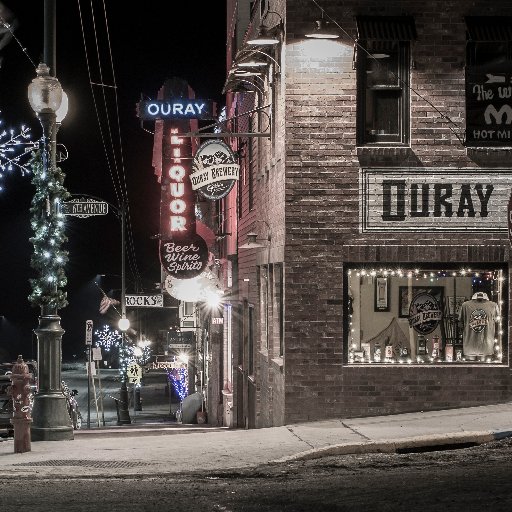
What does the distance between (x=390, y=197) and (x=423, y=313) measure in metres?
1.80

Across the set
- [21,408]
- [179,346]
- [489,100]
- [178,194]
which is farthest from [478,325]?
[179,346]

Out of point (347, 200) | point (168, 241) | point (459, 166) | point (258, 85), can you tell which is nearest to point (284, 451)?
point (347, 200)

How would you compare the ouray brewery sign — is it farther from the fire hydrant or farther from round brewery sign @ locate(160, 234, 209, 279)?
round brewery sign @ locate(160, 234, 209, 279)

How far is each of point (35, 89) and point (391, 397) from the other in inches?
270

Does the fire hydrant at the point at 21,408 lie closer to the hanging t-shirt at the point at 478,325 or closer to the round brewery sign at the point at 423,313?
the round brewery sign at the point at 423,313

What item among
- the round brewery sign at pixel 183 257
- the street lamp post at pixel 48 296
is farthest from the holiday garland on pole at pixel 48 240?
the round brewery sign at pixel 183 257

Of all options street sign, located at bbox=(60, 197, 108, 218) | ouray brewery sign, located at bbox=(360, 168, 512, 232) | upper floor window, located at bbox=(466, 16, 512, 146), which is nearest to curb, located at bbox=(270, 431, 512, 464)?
ouray brewery sign, located at bbox=(360, 168, 512, 232)

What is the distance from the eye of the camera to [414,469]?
34.7 ft

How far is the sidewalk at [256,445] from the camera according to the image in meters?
11.8

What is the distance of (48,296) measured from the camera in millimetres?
15664

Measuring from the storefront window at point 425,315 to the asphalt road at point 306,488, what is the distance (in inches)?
157

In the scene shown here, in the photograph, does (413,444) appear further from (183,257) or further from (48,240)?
(183,257)

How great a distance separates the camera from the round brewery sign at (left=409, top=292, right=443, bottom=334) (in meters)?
15.7

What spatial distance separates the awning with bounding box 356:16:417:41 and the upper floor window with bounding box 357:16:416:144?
0.23 metres
